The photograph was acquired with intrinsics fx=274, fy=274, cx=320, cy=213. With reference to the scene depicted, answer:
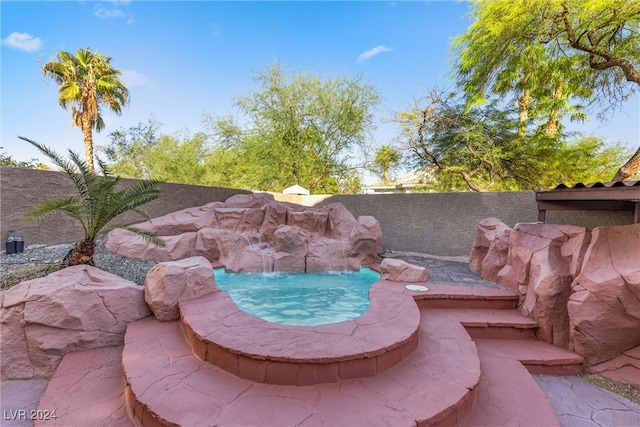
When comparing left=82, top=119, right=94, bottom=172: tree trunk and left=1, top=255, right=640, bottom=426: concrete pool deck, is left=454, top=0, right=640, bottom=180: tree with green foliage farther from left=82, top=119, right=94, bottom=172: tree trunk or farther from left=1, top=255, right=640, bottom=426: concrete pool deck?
left=82, top=119, right=94, bottom=172: tree trunk

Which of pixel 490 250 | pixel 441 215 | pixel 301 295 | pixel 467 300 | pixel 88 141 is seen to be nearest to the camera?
pixel 467 300

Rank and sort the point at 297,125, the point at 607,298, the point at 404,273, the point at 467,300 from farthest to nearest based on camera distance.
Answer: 1. the point at 297,125
2. the point at 404,273
3. the point at 467,300
4. the point at 607,298

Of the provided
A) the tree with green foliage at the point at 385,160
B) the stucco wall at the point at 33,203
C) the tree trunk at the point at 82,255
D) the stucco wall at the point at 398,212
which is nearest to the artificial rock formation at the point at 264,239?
the stucco wall at the point at 33,203

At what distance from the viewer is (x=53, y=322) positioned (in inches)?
129

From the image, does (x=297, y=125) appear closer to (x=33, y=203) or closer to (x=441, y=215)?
(x=441, y=215)

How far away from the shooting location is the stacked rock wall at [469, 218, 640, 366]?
3.41m

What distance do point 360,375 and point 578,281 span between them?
3.38m

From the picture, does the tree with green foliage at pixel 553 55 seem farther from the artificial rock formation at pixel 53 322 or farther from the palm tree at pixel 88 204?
the artificial rock formation at pixel 53 322

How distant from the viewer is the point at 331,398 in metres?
2.38

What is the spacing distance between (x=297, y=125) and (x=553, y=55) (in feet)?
35.8

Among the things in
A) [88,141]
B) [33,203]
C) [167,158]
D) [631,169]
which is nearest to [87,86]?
[88,141]

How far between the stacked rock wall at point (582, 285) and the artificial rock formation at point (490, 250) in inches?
33.3

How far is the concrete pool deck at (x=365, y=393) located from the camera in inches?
87.3

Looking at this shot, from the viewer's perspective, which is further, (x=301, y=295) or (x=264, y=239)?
(x=264, y=239)
